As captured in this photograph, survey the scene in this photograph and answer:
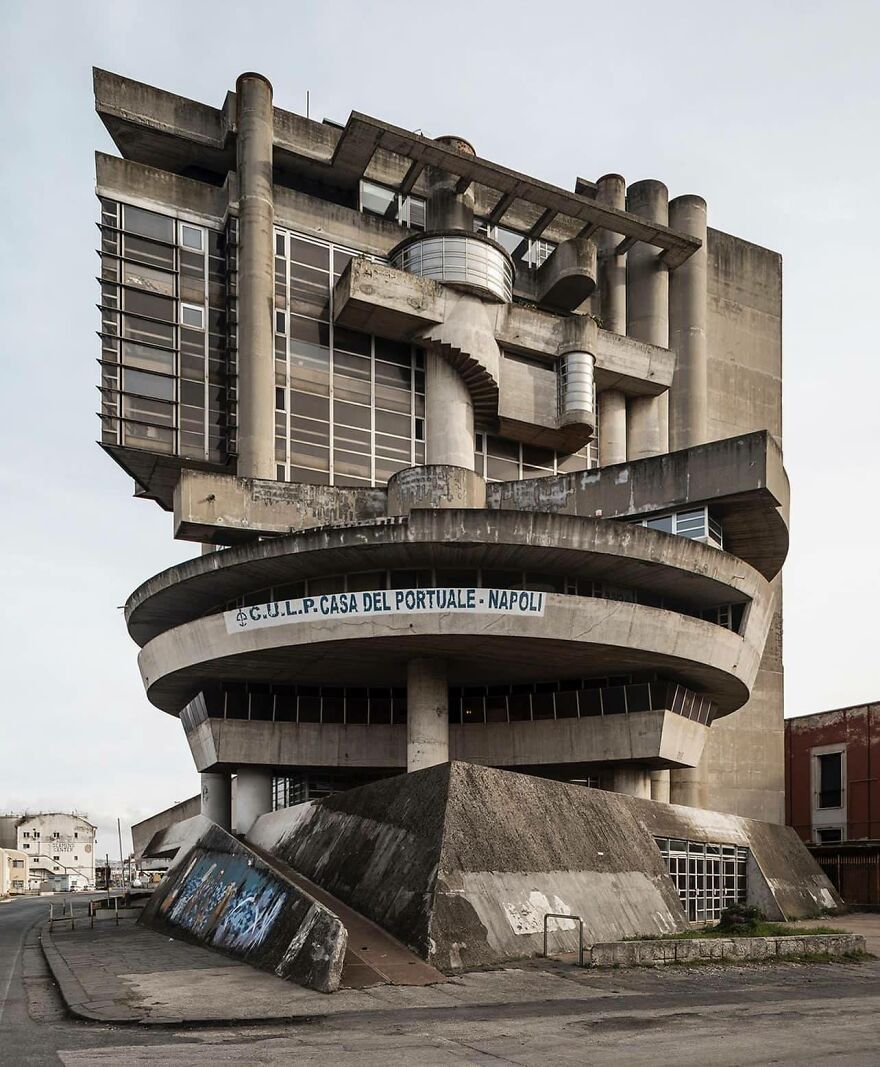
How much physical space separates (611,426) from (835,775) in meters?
25.3

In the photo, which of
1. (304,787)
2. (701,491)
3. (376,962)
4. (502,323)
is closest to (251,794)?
(304,787)

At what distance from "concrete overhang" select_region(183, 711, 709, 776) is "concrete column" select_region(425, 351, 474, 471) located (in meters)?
13.6

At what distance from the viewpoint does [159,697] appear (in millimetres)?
47969

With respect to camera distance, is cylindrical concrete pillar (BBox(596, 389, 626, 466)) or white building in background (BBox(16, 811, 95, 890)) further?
white building in background (BBox(16, 811, 95, 890))

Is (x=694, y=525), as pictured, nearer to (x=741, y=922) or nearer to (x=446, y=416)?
(x=446, y=416)

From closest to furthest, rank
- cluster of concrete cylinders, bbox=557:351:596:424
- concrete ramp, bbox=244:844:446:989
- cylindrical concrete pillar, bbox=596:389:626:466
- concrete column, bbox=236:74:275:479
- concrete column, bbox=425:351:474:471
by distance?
concrete ramp, bbox=244:844:446:989, concrete column, bbox=236:74:275:479, concrete column, bbox=425:351:474:471, cluster of concrete cylinders, bbox=557:351:596:424, cylindrical concrete pillar, bbox=596:389:626:466

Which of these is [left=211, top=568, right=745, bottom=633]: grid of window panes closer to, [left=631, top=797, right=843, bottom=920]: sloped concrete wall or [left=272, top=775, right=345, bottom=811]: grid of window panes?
[left=631, top=797, right=843, bottom=920]: sloped concrete wall

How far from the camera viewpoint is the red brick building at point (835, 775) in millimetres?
59719

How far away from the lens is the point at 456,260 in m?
50.6

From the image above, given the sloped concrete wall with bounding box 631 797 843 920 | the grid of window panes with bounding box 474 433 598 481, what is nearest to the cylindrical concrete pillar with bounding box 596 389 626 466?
the grid of window panes with bounding box 474 433 598 481

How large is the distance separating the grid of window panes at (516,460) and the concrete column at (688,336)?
303 inches

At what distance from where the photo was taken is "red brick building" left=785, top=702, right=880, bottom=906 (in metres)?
59.7

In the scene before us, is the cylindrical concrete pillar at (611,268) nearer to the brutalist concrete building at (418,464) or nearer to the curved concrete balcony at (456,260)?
the brutalist concrete building at (418,464)

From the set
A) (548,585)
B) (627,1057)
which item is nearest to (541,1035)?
(627,1057)
